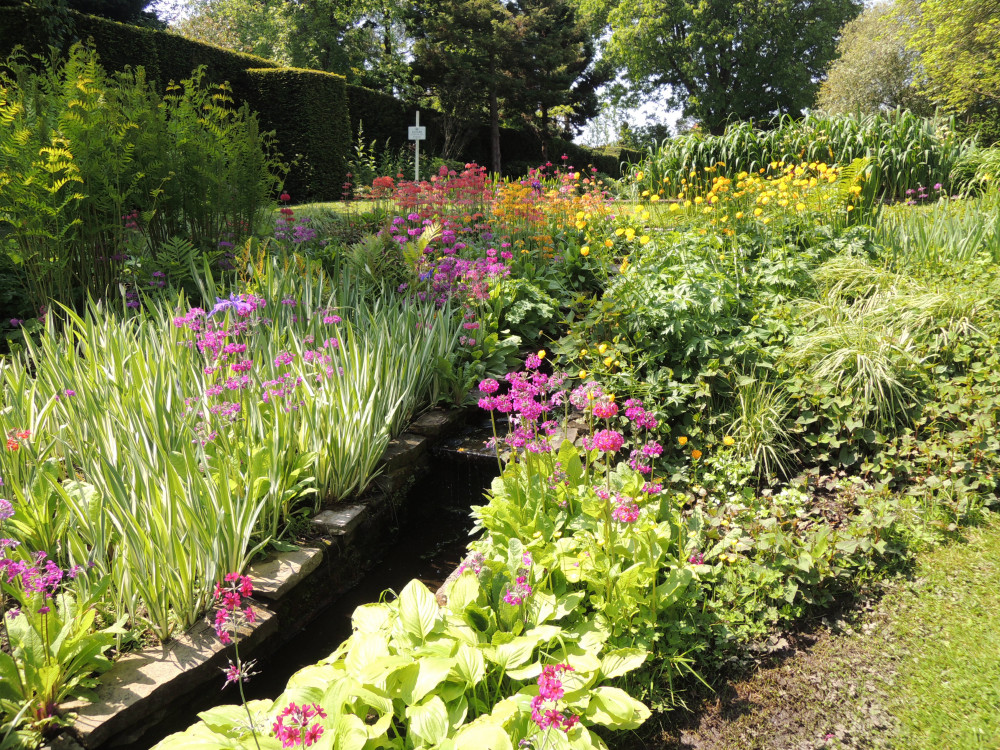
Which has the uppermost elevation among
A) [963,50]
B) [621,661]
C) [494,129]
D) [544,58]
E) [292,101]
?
[544,58]

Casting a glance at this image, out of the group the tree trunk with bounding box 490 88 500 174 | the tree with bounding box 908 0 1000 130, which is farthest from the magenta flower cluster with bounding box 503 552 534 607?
the tree trunk with bounding box 490 88 500 174

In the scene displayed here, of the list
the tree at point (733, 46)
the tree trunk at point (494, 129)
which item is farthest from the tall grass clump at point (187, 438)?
the tree at point (733, 46)

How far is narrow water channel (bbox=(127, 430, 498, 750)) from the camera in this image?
7.06ft

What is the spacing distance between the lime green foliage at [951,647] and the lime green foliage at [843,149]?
186 inches

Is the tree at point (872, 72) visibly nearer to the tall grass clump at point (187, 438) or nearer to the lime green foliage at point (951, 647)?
the lime green foliage at point (951, 647)

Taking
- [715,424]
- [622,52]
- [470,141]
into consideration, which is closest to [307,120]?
[715,424]

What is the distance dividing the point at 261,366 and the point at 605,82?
29.6 meters

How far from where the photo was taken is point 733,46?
1064 inches

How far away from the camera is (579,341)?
12.3 ft

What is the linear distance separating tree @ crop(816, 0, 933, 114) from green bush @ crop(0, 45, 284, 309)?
25719 mm

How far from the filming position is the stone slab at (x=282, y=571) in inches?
87.0

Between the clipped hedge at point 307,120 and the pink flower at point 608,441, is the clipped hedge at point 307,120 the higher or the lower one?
the higher one

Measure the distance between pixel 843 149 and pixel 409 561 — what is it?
6899mm

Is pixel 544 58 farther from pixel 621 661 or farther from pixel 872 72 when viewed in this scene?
pixel 621 661
